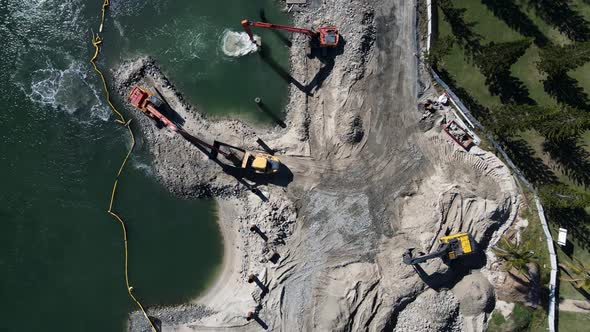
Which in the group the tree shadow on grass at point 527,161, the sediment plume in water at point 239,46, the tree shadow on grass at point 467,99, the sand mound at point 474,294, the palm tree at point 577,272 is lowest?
the sand mound at point 474,294

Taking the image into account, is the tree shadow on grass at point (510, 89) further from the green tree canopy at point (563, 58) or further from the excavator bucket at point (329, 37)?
the excavator bucket at point (329, 37)

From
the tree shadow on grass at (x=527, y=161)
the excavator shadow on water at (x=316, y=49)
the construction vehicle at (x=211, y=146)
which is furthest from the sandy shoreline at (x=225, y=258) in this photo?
the tree shadow on grass at (x=527, y=161)

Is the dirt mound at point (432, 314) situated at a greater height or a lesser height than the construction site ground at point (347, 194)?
lesser

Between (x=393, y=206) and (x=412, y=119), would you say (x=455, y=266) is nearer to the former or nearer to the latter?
(x=393, y=206)

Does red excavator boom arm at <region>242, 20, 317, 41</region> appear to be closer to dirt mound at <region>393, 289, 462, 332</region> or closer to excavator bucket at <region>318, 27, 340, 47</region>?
excavator bucket at <region>318, 27, 340, 47</region>

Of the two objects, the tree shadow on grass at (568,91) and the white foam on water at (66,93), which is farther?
the white foam on water at (66,93)

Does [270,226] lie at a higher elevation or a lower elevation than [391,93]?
lower

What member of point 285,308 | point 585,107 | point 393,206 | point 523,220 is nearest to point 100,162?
point 285,308

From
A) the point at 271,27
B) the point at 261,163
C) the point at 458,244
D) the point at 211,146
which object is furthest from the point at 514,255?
the point at 271,27
